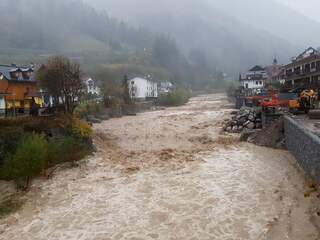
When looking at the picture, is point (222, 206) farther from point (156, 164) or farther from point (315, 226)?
point (156, 164)

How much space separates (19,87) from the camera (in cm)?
3959

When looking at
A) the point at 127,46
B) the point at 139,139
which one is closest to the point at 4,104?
the point at 139,139

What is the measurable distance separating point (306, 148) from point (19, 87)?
108 ft

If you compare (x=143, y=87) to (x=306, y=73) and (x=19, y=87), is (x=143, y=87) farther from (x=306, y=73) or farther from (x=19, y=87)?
(x=19, y=87)

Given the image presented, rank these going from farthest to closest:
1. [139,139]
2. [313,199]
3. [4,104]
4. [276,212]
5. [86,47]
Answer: [86,47] < [4,104] < [139,139] < [313,199] < [276,212]

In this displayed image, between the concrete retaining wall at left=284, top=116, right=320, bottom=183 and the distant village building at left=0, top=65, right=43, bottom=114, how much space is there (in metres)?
26.6

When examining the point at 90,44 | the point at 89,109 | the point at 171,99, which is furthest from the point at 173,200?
the point at 90,44

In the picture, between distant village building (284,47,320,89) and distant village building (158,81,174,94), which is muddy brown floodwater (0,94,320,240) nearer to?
distant village building (284,47,320,89)

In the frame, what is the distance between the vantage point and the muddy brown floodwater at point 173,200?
11.5 m

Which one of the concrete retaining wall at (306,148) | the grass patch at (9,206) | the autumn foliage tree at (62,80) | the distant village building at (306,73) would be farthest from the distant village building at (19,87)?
the distant village building at (306,73)

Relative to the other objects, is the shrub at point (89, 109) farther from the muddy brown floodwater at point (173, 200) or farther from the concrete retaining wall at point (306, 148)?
the concrete retaining wall at point (306, 148)

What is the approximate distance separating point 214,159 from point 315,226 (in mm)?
10496

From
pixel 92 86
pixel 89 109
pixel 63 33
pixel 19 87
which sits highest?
pixel 63 33

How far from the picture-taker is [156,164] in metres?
20.7
